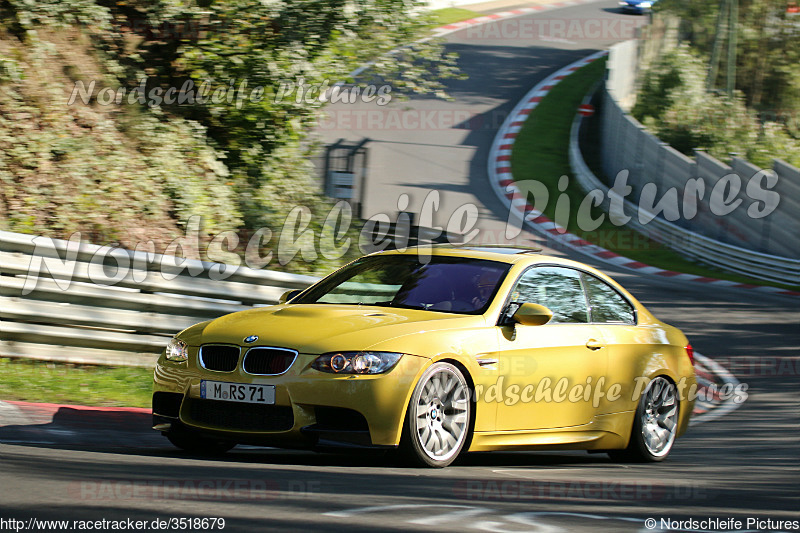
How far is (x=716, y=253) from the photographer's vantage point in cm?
2077

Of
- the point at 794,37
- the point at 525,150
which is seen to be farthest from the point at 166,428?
the point at 794,37

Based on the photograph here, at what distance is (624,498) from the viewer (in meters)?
6.11

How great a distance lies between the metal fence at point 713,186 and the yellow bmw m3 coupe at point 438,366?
12.9 m

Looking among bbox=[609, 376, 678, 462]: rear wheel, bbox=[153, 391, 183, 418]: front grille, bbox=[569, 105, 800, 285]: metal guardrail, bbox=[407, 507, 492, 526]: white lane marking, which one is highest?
bbox=[407, 507, 492, 526]: white lane marking

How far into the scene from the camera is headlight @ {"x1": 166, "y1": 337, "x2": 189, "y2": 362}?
689 centimetres

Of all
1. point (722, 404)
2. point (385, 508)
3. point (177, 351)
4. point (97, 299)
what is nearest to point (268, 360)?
point (177, 351)

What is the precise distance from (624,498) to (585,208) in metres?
18.6

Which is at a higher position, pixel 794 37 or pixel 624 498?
pixel 624 498

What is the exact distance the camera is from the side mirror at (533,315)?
23.1 ft

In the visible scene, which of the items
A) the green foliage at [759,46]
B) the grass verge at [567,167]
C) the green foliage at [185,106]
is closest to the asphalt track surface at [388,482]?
the green foliage at [185,106]

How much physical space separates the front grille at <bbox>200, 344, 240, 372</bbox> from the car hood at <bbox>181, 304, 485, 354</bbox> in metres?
0.04

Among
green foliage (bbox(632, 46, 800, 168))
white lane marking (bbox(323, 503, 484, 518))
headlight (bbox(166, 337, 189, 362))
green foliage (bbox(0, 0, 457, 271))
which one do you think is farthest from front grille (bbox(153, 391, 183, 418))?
green foliage (bbox(632, 46, 800, 168))

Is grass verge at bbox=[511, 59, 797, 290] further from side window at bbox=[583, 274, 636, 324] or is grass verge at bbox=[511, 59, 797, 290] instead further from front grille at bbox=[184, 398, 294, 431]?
front grille at bbox=[184, 398, 294, 431]

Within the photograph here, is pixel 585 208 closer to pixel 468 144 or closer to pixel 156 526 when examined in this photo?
pixel 468 144
